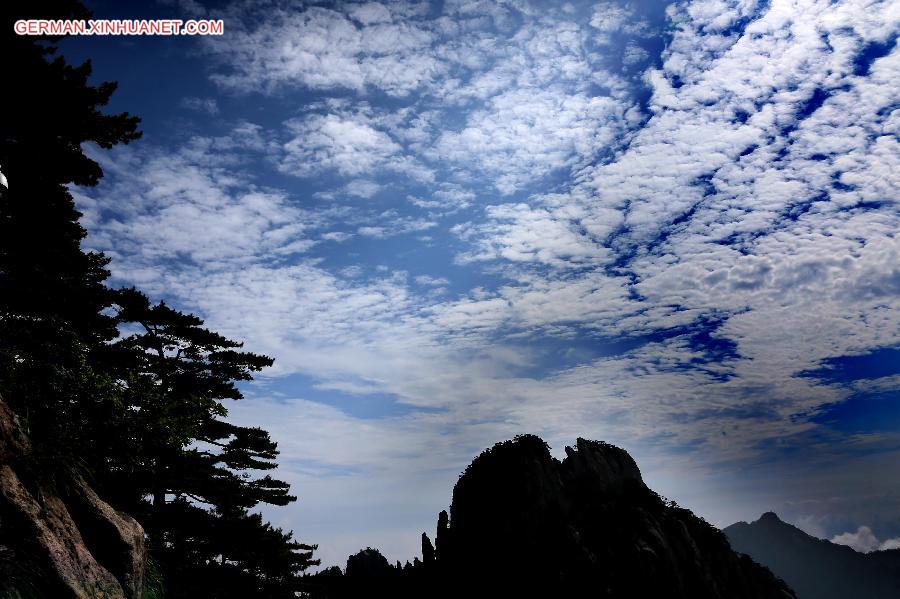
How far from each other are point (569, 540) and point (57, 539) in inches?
2289

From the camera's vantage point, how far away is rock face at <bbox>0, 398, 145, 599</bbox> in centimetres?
696

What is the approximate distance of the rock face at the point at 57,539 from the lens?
22.8 feet

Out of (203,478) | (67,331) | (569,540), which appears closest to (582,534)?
(569,540)

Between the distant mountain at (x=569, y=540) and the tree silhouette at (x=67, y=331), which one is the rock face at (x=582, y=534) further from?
the tree silhouette at (x=67, y=331)

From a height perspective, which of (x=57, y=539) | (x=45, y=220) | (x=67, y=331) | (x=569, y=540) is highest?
(x=45, y=220)

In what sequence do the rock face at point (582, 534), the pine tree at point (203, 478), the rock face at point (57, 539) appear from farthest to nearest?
1. the rock face at point (582, 534)
2. the pine tree at point (203, 478)
3. the rock face at point (57, 539)

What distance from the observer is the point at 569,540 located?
56125mm

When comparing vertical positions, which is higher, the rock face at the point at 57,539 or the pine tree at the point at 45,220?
the pine tree at the point at 45,220

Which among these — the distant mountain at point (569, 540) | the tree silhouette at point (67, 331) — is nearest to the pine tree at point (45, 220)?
the tree silhouette at point (67, 331)

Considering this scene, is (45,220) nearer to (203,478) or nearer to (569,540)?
(203,478)

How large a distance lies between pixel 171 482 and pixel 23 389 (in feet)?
47.2

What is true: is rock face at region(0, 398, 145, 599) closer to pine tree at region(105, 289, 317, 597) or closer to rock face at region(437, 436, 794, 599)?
pine tree at region(105, 289, 317, 597)

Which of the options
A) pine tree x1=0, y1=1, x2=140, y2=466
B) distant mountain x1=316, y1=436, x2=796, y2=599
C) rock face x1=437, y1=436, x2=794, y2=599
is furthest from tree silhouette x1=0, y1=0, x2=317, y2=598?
rock face x1=437, y1=436, x2=794, y2=599

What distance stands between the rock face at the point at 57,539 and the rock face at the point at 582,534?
2197 inches
